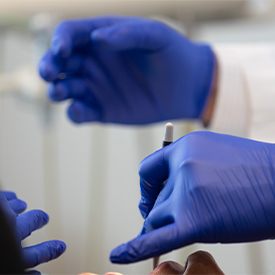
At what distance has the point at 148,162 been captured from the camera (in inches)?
25.1

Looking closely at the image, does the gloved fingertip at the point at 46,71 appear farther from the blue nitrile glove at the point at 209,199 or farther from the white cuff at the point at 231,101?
the blue nitrile glove at the point at 209,199

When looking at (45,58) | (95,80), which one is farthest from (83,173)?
(45,58)

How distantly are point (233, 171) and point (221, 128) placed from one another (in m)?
0.58

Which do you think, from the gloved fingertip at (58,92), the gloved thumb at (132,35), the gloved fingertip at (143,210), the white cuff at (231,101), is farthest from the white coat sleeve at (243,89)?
the gloved fingertip at (143,210)

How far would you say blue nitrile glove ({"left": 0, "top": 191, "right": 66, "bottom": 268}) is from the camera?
59 cm

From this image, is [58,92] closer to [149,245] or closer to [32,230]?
[32,230]

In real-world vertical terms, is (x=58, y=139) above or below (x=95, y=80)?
below

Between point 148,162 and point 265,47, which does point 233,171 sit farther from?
point 265,47

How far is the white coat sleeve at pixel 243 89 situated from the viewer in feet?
3.58

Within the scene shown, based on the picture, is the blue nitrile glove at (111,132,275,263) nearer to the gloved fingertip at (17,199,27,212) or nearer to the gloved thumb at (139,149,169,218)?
the gloved thumb at (139,149,169,218)

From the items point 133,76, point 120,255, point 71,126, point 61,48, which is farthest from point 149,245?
point 71,126

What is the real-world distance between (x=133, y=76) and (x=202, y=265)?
0.73 metres

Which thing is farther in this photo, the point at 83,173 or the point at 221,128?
the point at 83,173

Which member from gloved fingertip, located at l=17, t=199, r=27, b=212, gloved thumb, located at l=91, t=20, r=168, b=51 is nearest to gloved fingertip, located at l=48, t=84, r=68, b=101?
gloved thumb, located at l=91, t=20, r=168, b=51
